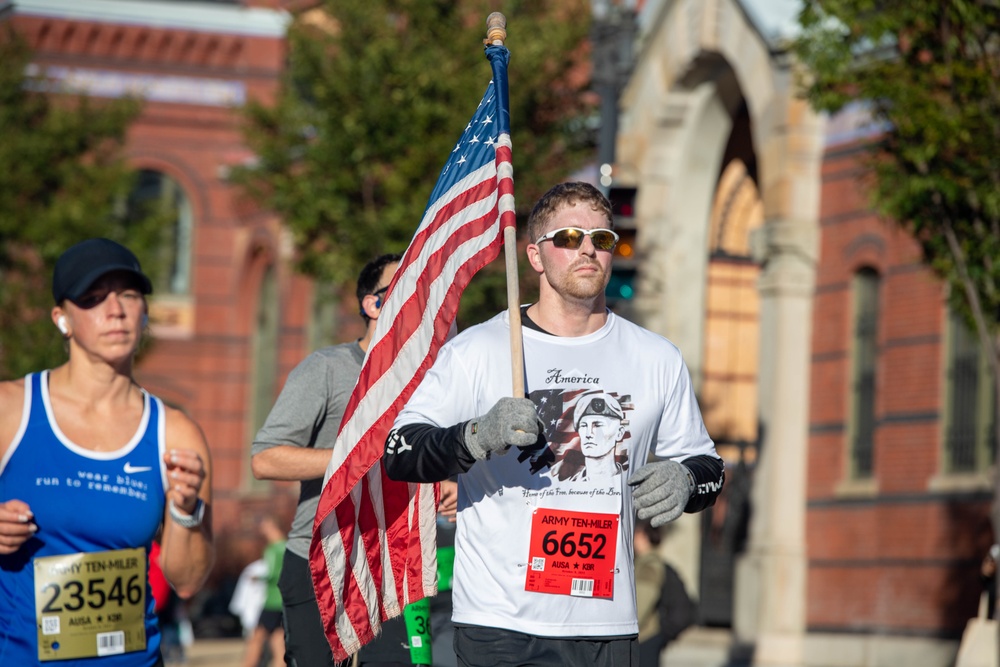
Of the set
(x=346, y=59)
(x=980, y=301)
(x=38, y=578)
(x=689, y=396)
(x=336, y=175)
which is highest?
(x=346, y=59)

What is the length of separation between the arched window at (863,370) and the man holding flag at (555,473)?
45.5ft

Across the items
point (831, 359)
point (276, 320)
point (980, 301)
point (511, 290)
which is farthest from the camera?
point (276, 320)

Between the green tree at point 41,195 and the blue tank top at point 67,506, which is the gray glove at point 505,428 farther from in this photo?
the green tree at point 41,195

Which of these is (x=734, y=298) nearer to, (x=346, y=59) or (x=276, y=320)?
(x=346, y=59)

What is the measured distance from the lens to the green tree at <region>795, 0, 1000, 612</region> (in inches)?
442

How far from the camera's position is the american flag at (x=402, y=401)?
5719 millimetres

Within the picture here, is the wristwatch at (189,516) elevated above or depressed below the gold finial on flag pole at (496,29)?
below

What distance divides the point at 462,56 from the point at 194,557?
1435 centimetres

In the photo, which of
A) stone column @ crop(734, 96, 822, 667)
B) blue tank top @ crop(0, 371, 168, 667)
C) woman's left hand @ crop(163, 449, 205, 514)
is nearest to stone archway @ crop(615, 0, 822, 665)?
stone column @ crop(734, 96, 822, 667)

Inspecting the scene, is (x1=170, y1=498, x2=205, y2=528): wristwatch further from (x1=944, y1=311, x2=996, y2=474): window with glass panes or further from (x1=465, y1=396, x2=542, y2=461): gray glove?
(x1=944, y1=311, x2=996, y2=474): window with glass panes

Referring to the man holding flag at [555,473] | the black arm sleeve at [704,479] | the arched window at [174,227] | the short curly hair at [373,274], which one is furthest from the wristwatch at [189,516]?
the arched window at [174,227]

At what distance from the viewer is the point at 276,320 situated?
34.3m

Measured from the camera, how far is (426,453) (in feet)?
16.1

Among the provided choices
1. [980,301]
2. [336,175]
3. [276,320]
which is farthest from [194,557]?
[276,320]
